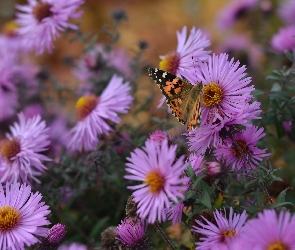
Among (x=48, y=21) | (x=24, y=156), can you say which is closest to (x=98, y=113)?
(x=24, y=156)

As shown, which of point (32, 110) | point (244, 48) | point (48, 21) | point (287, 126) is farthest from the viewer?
point (244, 48)

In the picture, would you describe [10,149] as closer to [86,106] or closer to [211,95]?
[86,106]

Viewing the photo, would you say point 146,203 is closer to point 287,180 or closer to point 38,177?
point 38,177

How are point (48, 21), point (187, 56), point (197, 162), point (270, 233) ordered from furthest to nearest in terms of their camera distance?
1. point (48, 21)
2. point (187, 56)
3. point (197, 162)
4. point (270, 233)

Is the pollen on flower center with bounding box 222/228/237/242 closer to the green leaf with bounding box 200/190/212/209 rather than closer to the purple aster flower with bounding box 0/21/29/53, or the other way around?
the green leaf with bounding box 200/190/212/209

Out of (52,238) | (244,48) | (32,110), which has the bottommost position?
(52,238)

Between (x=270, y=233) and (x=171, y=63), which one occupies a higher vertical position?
(x=171, y=63)

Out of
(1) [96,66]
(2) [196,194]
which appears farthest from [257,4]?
(2) [196,194]
